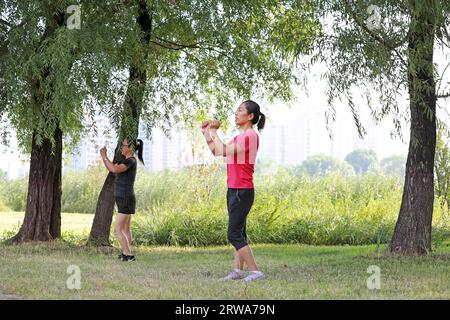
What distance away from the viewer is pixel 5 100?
10352mm

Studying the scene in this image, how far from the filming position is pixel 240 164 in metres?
6.85

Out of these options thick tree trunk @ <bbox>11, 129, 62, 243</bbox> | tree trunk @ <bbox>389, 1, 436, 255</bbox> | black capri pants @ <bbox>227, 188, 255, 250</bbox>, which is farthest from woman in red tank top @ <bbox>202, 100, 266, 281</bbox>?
thick tree trunk @ <bbox>11, 129, 62, 243</bbox>

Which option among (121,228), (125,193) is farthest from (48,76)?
(121,228)

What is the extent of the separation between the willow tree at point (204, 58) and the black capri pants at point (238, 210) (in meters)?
3.08

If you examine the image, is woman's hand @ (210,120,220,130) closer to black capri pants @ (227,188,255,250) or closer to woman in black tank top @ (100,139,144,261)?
black capri pants @ (227,188,255,250)

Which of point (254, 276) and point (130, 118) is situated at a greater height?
point (130, 118)

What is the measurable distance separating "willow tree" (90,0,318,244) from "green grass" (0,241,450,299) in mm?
1743

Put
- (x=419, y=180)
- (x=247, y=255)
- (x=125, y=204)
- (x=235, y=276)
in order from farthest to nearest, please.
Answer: (x=419, y=180) < (x=125, y=204) < (x=235, y=276) < (x=247, y=255)

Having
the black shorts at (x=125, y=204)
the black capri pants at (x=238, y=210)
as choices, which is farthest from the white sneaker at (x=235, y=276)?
the black shorts at (x=125, y=204)

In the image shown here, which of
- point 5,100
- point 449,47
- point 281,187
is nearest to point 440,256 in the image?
point 449,47

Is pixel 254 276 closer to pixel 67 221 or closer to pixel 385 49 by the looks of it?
pixel 385 49

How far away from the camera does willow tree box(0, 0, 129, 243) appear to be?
904cm

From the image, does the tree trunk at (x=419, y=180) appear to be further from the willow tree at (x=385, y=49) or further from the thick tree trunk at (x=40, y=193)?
the thick tree trunk at (x=40, y=193)
